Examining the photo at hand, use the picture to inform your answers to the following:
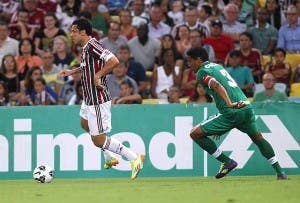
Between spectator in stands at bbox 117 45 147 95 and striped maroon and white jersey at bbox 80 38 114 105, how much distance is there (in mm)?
5511

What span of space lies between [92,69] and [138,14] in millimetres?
8048

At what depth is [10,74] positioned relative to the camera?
18891 mm

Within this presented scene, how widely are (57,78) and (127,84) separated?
1.89 m

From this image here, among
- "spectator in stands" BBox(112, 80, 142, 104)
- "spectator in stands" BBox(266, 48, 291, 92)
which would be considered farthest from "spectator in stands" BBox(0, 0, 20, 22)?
"spectator in stands" BBox(266, 48, 291, 92)

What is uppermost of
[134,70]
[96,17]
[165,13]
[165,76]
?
[165,13]

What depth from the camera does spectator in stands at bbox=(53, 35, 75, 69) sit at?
1933cm

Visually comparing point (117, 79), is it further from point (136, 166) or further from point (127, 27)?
point (136, 166)

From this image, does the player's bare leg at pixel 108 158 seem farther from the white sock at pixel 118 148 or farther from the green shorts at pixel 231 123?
the green shorts at pixel 231 123

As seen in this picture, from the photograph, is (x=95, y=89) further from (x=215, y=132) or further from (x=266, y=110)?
(x=266, y=110)

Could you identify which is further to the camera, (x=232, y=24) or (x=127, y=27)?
(x=127, y=27)

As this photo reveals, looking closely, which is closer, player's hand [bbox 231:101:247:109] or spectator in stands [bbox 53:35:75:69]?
player's hand [bbox 231:101:247:109]

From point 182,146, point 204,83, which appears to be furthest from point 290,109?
point 204,83

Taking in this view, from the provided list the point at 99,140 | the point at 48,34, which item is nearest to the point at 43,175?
the point at 99,140

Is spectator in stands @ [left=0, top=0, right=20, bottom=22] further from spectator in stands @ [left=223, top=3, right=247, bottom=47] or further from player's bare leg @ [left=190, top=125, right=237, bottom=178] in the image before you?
player's bare leg @ [left=190, top=125, right=237, bottom=178]
